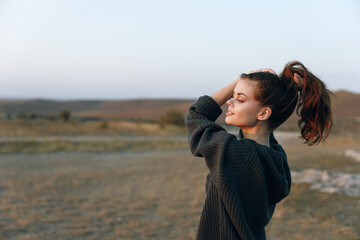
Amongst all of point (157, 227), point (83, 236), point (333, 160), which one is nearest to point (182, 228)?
point (157, 227)

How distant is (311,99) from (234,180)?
1.68 feet

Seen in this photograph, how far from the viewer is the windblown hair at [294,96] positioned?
1.58 m

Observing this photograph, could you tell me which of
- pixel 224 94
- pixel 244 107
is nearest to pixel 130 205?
pixel 224 94

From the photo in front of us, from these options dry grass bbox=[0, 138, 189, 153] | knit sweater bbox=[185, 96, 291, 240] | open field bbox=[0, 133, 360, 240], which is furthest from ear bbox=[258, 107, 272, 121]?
dry grass bbox=[0, 138, 189, 153]

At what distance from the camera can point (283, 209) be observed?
19.4 ft

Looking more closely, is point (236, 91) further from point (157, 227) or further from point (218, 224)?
point (157, 227)

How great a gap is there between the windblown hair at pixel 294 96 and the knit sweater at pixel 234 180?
0.65ft

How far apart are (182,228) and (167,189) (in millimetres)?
Result: 2699

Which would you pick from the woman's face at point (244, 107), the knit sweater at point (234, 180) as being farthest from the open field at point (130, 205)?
the woman's face at point (244, 107)

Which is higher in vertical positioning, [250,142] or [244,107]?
[244,107]

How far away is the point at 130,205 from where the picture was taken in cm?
638

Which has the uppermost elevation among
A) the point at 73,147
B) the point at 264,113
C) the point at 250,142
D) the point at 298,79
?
the point at 298,79

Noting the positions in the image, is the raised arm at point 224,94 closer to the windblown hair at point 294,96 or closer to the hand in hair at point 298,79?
the windblown hair at point 294,96

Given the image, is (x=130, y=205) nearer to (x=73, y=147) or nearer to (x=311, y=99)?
(x=311, y=99)
